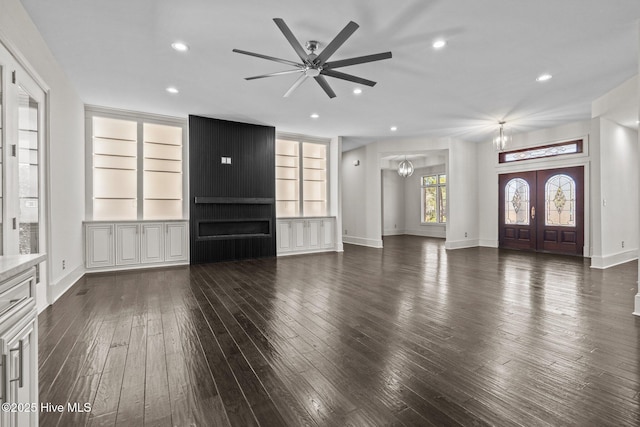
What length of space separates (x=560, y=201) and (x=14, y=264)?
945 cm

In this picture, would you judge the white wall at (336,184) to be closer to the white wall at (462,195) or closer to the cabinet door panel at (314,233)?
the cabinet door panel at (314,233)

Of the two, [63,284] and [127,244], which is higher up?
[127,244]

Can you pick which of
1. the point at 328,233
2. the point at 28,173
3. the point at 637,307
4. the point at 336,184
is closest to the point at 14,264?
the point at 28,173

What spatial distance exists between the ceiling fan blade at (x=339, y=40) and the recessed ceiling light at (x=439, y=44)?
1.23 metres

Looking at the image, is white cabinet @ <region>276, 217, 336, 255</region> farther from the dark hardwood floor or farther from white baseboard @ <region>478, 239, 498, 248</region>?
white baseboard @ <region>478, 239, 498, 248</region>

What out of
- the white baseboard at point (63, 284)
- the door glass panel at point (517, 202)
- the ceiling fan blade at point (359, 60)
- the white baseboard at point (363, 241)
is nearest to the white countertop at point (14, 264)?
the white baseboard at point (63, 284)

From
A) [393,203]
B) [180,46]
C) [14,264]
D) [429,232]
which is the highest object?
[180,46]

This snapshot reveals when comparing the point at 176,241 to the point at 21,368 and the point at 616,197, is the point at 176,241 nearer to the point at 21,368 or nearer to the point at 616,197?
the point at 21,368

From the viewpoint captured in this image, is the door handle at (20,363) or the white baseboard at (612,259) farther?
the white baseboard at (612,259)

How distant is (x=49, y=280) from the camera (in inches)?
142

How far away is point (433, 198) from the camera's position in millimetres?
11992

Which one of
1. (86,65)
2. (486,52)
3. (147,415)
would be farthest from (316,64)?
(147,415)

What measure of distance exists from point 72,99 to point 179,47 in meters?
2.43

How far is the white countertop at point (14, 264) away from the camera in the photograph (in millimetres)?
998
